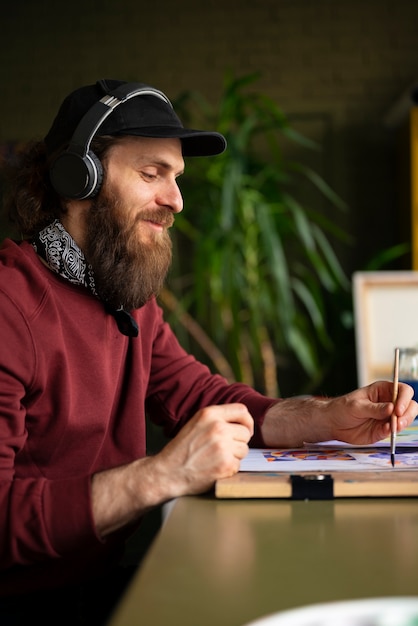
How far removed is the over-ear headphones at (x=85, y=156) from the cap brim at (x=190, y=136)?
0.06 meters

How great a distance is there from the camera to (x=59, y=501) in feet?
3.22

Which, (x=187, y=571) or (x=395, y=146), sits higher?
(x=395, y=146)

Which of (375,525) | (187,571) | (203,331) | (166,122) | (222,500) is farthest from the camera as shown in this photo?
(203,331)

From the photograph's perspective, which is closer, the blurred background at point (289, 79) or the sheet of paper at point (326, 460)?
the sheet of paper at point (326, 460)

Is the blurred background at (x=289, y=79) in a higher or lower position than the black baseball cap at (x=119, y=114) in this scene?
higher

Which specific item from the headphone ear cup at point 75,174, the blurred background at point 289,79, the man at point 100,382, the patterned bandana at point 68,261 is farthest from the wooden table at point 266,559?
the blurred background at point 289,79

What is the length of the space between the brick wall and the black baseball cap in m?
3.13

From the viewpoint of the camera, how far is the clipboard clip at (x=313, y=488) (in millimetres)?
954

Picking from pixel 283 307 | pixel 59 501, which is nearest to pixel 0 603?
pixel 59 501

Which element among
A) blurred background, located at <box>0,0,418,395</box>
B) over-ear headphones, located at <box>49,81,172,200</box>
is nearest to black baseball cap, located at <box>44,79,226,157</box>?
over-ear headphones, located at <box>49,81,172,200</box>

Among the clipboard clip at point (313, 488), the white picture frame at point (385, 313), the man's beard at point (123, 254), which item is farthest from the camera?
the white picture frame at point (385, 313)

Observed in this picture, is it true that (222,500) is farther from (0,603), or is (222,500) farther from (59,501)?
(0,603)

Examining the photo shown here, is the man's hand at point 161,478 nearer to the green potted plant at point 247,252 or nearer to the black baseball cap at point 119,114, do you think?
the black baseball cap at point 119,114

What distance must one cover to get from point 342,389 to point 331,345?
459 mm
